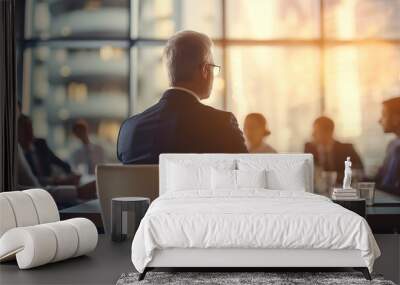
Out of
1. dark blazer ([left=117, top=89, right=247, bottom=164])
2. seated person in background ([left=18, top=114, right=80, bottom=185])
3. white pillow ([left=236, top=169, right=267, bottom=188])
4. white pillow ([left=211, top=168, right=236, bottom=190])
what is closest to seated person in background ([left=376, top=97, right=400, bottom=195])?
dark blazer ([left=117, top=89, right=247, bottom=164])

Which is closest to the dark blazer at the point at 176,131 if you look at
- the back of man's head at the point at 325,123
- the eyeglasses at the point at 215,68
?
the eyeglasses at the point at 215,68

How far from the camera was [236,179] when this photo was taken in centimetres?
636

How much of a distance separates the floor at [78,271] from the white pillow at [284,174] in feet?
5.03

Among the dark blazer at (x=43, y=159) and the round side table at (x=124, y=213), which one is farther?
the dark blazer at (x=43, y=159)

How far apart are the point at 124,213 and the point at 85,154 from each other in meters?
1.36

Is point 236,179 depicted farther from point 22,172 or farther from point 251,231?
point 22,172

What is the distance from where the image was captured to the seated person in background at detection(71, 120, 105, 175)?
7.68m

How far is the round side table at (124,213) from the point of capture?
6.55m

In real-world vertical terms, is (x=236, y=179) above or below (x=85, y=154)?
below

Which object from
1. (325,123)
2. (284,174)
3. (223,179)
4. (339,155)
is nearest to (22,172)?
(223,179)

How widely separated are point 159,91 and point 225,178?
1732mm

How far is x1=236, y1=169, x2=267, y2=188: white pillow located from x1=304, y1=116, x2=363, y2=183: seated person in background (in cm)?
139

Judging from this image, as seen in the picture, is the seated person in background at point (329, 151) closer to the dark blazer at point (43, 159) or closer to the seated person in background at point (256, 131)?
the seated person in background at point (256, 131)

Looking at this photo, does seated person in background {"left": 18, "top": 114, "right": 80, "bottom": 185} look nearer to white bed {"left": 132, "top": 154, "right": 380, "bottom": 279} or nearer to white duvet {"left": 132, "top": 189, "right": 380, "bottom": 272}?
white bed {"left": 132, "top": 154, "right": 380, "bottom": 279}
